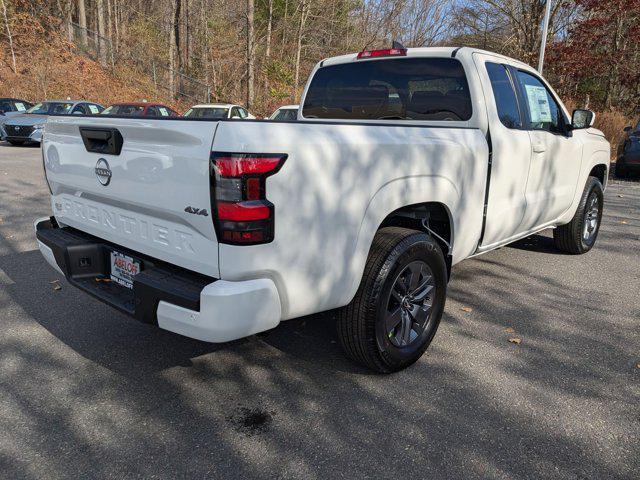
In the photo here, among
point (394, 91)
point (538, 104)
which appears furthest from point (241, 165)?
point (538, 104)

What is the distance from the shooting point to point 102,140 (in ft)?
9.10

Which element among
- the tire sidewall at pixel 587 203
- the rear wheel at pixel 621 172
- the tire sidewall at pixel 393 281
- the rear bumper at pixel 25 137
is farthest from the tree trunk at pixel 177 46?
→ the tire sidewall at pixel 393 281

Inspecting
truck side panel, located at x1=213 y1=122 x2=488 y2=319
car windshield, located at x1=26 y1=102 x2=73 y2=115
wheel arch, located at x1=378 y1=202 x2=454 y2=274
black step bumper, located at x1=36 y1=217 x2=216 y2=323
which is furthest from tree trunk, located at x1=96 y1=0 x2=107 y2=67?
truck side panel, located at x1=213 y1=122 x2=488 y2=319

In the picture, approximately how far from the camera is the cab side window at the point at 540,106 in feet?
14.0

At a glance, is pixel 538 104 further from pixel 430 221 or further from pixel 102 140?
pixel 102 140

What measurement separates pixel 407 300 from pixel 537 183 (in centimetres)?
200

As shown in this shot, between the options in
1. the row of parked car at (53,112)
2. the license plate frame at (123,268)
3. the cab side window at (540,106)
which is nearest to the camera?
the license plate frame at (123,268)

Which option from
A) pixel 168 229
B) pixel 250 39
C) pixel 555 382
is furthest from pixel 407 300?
pixel 250 39

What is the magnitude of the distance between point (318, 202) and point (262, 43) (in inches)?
1122

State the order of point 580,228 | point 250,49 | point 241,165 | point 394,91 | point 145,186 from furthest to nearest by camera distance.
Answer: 1. point 250,49
2. point 580,228
3. point 394,91
4. point 145,186
5. point 241,165

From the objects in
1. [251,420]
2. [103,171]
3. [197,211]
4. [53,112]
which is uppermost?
[53,112]

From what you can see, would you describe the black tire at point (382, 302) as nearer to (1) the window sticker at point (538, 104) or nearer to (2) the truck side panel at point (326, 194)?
(2) the truck side panel at point (326, 194)

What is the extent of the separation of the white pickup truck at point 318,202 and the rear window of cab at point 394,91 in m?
0.01

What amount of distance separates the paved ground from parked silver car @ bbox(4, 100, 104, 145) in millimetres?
14330
